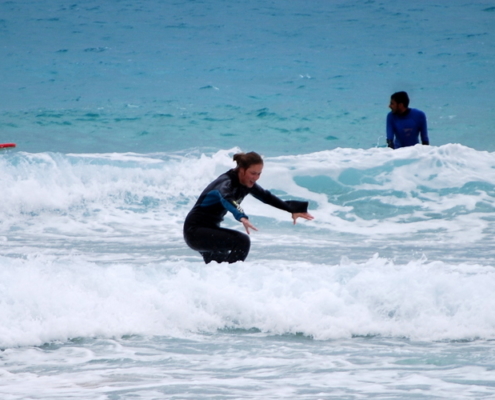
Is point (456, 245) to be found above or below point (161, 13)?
below

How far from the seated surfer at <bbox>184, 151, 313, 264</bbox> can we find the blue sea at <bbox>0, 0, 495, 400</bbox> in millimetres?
206

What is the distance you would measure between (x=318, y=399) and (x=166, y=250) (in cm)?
484

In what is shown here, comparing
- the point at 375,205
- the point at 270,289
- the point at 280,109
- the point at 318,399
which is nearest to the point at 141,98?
the point at 280,109

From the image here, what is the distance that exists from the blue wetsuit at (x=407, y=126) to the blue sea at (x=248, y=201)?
1.25m

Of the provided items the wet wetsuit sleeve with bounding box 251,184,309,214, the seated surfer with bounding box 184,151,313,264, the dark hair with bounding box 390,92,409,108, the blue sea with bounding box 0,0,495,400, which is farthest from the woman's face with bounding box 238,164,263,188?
the dark hair with bounding box 390,92,409,108

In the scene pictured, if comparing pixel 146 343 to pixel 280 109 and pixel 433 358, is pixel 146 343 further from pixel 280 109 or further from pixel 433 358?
pixel 280 109

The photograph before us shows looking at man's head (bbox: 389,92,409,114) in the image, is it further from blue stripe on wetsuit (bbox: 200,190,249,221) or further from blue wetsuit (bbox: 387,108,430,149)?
blue stripe on wetsuit (bbox: 200,190,249,221)

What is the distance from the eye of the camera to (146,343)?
4.73 m

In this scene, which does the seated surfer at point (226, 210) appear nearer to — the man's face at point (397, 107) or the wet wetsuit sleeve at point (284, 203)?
the wet wetsuit sleeve at point (284, 203)

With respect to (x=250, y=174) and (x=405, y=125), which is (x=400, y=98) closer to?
(x=405, y=125)

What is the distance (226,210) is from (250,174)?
387mm

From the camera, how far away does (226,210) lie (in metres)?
5.60

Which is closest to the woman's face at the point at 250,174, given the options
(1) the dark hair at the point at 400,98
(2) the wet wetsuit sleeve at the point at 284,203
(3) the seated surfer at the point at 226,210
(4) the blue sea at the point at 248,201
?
(3) the seated surfer at the point at 226,210

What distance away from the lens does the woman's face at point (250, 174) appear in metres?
5.36
